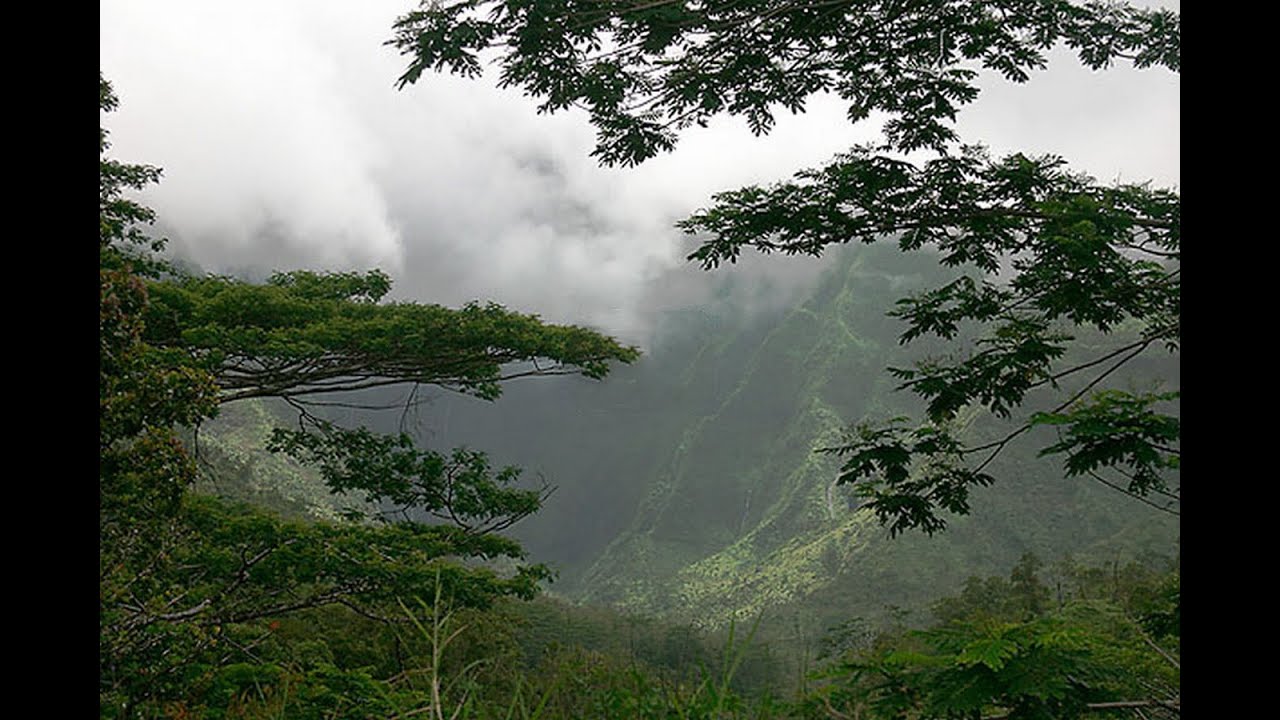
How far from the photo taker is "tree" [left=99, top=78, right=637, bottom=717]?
271cm

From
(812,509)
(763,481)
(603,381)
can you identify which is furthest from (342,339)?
(763,481)

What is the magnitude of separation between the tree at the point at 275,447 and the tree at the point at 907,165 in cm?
203

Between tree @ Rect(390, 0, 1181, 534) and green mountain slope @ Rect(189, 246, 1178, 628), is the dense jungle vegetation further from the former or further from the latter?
green mountain slope @ Rect(189, 246, 1178, 628)

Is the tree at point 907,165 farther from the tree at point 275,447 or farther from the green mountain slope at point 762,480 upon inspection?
the green mountain slope at point 762,480

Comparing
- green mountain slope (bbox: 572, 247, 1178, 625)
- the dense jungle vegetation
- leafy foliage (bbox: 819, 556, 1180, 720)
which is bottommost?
leafy foliage (bbox: 819, 556, 1180, 720)

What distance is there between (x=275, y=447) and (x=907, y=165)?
576cm

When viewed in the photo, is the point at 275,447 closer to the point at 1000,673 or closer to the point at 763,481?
the point at 1000,673

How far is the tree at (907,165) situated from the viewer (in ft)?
11.4

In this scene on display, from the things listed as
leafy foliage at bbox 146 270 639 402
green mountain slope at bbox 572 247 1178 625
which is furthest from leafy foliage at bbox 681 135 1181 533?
green mountain slope at bbox 572 247 1178 625

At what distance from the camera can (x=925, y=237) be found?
4.04 metres

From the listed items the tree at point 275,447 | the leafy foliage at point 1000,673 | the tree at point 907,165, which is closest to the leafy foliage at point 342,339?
the tree at point 275,447

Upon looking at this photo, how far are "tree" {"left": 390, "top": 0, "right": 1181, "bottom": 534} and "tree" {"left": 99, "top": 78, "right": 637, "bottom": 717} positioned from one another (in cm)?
203

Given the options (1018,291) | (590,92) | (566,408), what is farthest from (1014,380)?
(566,408)
